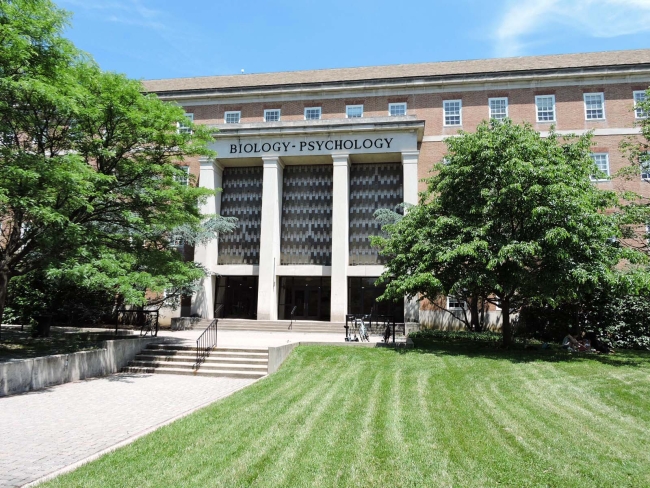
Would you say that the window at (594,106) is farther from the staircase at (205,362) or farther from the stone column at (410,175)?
the staircase at (205,362)

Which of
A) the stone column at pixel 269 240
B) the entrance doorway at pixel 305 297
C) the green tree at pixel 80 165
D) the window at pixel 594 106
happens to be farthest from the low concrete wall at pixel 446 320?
the green tree at pixel 80 165

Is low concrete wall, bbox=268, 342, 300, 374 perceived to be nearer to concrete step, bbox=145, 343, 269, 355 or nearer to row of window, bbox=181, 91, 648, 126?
concrete step, bbox=145, 343, 269, 355

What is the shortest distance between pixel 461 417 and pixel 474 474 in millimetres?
2647

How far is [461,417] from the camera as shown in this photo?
7.87 meters

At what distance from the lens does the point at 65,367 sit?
459 inches

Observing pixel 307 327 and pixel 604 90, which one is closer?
pixel 307 327

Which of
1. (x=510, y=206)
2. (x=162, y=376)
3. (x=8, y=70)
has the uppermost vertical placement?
(x=8, y=70)

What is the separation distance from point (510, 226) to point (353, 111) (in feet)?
56.9

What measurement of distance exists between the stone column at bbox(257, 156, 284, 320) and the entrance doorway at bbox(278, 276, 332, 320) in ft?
4.31

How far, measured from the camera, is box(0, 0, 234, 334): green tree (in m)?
10.4

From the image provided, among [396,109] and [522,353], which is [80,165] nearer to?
[522,353]

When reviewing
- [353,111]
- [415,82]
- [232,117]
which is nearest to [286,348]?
[353,111]

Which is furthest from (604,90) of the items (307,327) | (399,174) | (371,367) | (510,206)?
(371,367)

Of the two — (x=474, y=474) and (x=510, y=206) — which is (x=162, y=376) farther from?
(x=510, y=206)
